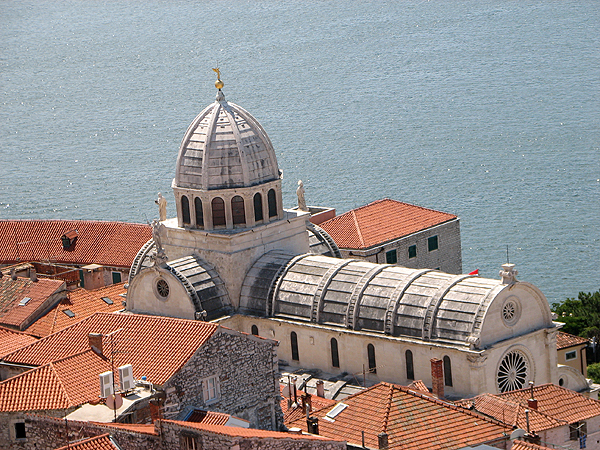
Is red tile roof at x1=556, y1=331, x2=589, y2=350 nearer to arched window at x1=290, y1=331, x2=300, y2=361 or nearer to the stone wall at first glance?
arched window at x1=290, y1=331, x2=300, y2=361

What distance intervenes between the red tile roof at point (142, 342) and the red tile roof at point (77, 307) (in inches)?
436

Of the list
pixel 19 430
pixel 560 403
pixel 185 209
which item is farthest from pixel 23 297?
pixel 560 403

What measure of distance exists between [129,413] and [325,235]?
24.2 metres

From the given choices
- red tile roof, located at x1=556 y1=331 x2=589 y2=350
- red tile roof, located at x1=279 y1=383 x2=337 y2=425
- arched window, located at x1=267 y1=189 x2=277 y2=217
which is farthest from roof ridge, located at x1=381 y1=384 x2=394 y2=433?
red tile roof, located at x1=556 y1=331 x2=589 y2=350

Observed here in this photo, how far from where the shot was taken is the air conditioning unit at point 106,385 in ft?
114

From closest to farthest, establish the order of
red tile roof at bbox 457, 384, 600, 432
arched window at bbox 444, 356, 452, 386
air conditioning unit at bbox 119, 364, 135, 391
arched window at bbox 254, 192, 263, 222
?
air conditioning unit at bbox 119, 364, 135, 391
red tile roof at bbox 457, 384, 600, 432
arched window at bbox 444, 356, 452, 386
arched window at bbox 254, 192, 263, 222

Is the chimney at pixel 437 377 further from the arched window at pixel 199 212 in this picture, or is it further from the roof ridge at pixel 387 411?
the arched window at pixel 199 212

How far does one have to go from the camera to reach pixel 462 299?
156 ft

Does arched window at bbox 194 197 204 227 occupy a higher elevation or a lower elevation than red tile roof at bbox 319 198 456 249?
higher

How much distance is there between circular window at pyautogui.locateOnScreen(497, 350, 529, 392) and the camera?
47.4 meters

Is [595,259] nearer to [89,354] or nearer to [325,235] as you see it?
[325,235]

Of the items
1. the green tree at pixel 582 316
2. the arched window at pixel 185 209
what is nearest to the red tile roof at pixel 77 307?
the arched window at pixel 185 209

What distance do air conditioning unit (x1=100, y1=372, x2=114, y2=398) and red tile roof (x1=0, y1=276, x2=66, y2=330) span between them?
22.4m

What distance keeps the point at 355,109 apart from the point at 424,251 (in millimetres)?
70528
